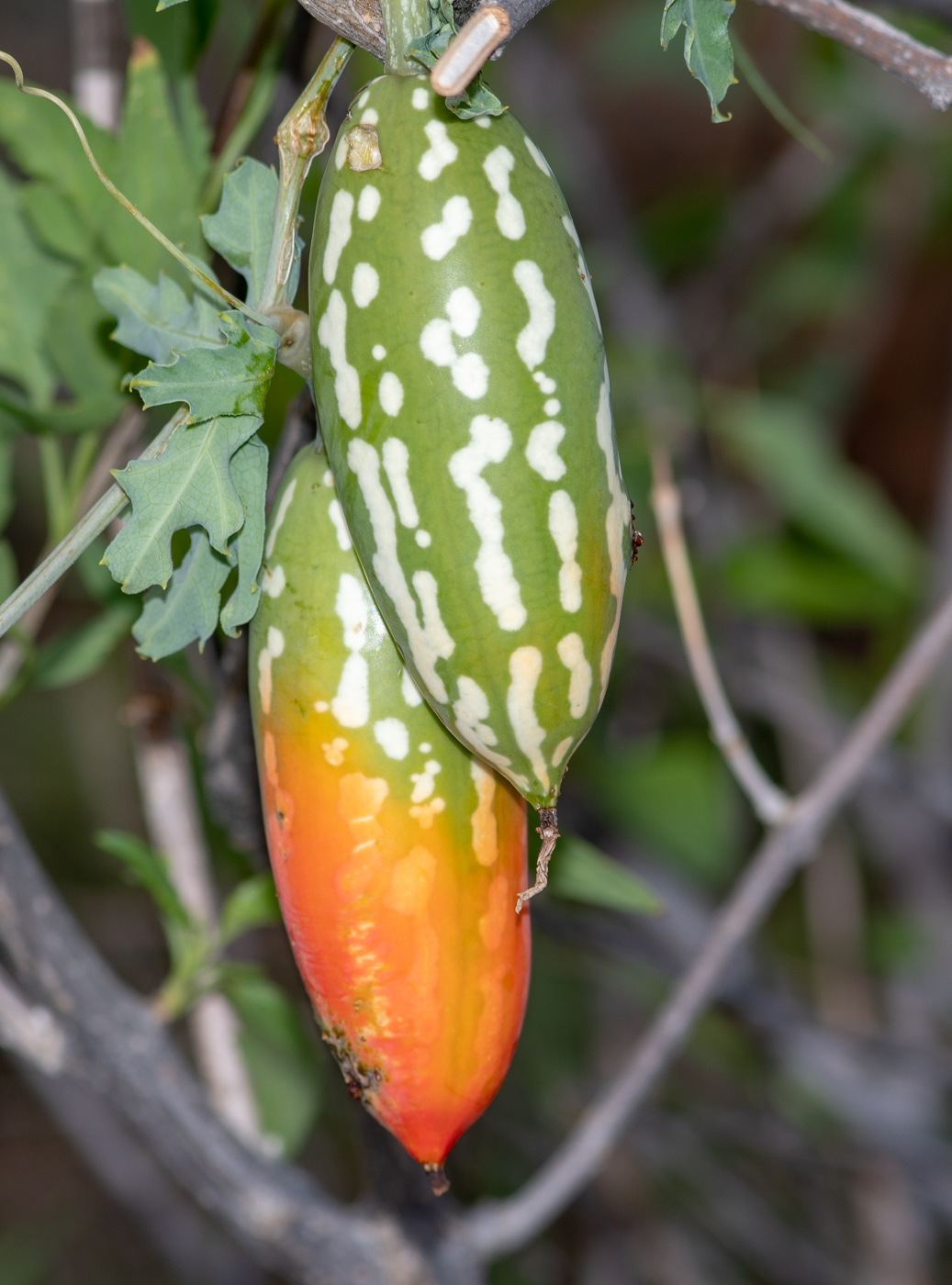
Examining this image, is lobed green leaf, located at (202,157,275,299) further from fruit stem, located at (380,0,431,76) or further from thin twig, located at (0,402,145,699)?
thin twig, located at (0,402,145,699)

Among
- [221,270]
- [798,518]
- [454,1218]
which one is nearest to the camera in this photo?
[221,270]

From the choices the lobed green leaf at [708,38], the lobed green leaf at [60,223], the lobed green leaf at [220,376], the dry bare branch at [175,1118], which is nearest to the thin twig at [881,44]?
the lobed green leaf at [708,38]

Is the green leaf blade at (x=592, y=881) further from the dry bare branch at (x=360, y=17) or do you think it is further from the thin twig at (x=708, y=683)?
the dry bare branch at (x=360, y=17)

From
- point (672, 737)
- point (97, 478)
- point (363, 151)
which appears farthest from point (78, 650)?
point (672, 737)

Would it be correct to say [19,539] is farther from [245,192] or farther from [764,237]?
[245,192]

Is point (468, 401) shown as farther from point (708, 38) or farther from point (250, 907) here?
point (250, 907)

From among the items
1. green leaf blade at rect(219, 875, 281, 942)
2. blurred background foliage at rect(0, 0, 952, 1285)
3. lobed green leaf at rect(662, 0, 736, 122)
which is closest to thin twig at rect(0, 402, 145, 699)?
blurred background foliage at rect(0, 0, 952, 1285)

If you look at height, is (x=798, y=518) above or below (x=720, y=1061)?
above

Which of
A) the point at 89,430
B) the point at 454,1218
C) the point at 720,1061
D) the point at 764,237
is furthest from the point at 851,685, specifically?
the point at 89,430
